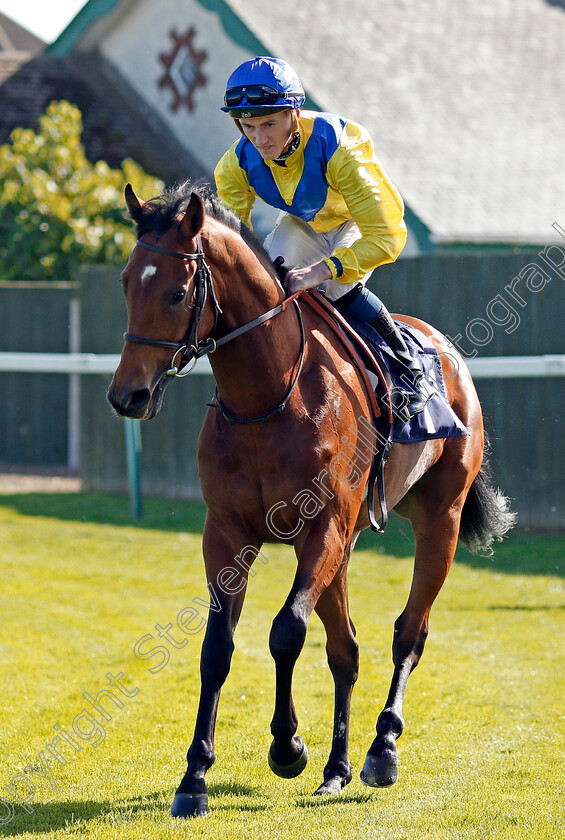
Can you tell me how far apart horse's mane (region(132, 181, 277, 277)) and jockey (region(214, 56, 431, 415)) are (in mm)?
192

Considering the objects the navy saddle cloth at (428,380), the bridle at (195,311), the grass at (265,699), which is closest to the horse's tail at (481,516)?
the navy saddle cloth at (428,380)

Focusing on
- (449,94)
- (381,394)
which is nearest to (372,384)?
(381,394)

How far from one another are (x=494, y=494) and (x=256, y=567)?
10.4 ft

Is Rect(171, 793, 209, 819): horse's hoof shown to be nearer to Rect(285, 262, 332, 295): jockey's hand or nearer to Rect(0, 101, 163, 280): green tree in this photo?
Rect(285, 262, 332, 295): jockey's hand

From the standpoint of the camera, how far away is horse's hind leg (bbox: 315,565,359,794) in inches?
165

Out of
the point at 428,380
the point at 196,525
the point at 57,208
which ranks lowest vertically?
the point at 196,525

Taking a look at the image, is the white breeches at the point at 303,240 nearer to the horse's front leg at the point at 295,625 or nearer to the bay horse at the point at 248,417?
the bay horse at the point at 248,417

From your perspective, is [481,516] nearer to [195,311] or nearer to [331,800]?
[331,800]

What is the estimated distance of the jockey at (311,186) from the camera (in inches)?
151

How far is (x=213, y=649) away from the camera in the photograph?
382 cm

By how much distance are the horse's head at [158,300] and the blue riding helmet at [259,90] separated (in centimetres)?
54

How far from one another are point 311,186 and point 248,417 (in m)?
0.97

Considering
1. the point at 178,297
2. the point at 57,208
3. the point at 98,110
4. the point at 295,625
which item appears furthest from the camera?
the point at 98,110

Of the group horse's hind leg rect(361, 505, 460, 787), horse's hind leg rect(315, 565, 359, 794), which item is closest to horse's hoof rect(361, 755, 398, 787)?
horse's hind leg rect(361, 505, 460, 787)
